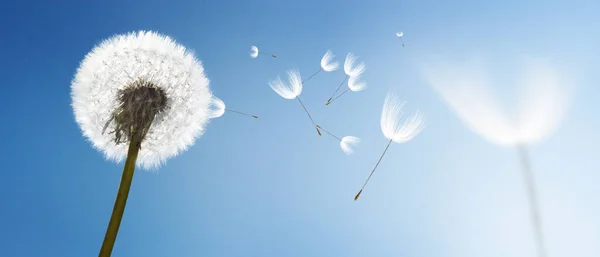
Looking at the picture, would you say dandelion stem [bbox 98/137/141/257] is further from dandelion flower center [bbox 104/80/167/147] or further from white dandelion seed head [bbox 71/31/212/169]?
white dandelion seed head [bbox 71/31/212/169]

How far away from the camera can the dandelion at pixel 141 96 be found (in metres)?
5.67

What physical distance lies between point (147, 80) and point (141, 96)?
13.0 inches

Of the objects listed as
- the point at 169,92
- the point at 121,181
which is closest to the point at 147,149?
the point at 169,92

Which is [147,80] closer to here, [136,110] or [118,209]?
[136,110]

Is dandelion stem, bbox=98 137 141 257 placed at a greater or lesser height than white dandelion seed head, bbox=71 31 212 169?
lesser

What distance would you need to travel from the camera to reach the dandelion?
567 centimetres

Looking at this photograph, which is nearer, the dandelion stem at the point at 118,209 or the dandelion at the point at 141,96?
the dandelion stem at the point at 118,209

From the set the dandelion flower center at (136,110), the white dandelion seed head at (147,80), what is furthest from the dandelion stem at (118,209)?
the white dandelion seed head at (147,80)

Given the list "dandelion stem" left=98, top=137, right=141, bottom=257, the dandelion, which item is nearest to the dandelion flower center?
the dandelion

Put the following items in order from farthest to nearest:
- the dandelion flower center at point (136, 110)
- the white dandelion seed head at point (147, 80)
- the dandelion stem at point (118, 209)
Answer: the white dandelion seed head at point (147, 80) → the dandelion flower center at point (136, 110) → the dandelion stem at point (118, 209)

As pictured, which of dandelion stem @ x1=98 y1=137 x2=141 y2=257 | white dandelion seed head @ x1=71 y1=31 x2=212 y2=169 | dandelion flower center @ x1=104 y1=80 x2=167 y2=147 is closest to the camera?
dandelion stem @ x1=98 y1=137 x2=141 y2=257

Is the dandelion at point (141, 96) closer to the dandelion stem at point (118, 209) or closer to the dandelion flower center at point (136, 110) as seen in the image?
the dandelion flower center at point (136, 110)

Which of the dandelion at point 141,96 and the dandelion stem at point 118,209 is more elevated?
the dandelion at point 141,96

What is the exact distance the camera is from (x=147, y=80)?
592cm
